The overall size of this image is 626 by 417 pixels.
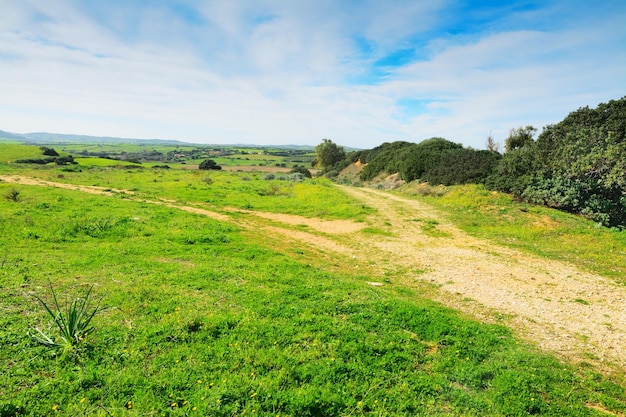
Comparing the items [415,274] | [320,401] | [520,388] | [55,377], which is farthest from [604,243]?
[55,377]

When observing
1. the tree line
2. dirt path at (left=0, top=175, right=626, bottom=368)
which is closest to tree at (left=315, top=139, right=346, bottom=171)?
the tree line

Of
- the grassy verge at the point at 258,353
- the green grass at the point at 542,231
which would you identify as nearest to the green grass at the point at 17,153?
the grassy verge at the point at 258,353

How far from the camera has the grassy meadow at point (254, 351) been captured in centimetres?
486

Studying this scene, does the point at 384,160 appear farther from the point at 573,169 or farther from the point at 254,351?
the point at 254,351

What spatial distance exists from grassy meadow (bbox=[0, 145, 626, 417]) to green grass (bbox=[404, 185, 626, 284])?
330 inches

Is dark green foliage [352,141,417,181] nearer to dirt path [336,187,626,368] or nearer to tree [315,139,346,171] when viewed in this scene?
tree [315,139,346,171]

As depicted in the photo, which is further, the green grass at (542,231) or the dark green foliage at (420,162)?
the dark green foliage at (420,162)

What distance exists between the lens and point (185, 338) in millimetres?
6195

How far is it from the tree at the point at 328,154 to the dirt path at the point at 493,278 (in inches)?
2038

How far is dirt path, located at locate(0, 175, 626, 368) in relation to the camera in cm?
745

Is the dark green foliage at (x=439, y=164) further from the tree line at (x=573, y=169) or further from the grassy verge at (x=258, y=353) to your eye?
the grassy verge at (x=258, y=353)

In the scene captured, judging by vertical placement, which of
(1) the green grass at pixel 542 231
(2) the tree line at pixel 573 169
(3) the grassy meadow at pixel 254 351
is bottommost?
(3) the grassy meadow at pixel 254 351

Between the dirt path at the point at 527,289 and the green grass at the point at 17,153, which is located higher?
the green grass at the point at 17,153

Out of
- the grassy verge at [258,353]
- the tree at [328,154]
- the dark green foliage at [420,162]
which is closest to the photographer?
the grassy verge at [258,353]
